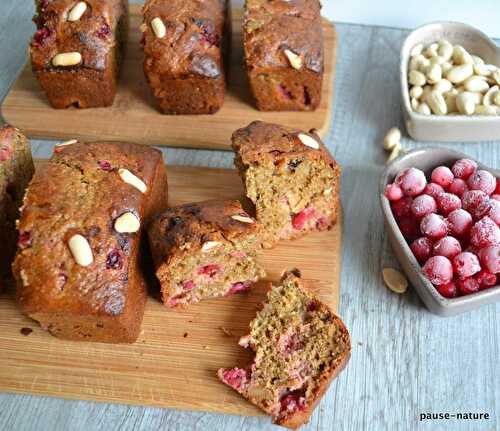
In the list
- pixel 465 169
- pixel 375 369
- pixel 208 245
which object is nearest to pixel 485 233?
pixel 465 169

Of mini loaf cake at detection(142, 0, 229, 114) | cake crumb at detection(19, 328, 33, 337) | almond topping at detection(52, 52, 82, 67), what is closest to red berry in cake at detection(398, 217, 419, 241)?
mini loaf cake at detection(142, 0, 229, 114)

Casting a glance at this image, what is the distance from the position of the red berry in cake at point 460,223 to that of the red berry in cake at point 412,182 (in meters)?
0.20

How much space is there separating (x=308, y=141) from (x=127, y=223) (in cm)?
83

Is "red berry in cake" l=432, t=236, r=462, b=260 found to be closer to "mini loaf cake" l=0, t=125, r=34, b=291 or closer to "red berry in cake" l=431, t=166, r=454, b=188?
"red berry in cake" l=431, t=166, r=454, b=188

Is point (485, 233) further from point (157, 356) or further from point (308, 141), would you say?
point (157, 356)

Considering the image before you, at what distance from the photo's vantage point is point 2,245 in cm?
269

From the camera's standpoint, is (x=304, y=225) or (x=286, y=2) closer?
(x=304, y=225)

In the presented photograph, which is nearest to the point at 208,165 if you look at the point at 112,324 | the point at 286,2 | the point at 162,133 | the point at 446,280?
the point at 162,133

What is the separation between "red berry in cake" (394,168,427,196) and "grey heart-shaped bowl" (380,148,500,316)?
71mm

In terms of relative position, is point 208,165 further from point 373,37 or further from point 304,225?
point 373,37

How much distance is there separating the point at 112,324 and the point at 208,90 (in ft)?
4.50

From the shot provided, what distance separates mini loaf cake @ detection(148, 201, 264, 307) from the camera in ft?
8.23

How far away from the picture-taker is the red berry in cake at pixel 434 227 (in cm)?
262

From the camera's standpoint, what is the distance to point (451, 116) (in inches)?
126
